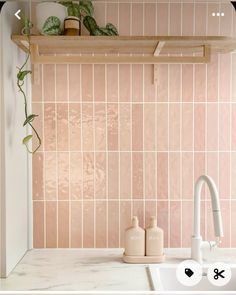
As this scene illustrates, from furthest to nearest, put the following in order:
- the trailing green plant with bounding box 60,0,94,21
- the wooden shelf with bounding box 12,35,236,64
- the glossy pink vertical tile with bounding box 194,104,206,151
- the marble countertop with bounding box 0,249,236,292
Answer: the glossy pink vertical tile with bounding box 194,104,206,151 < the trailing green plant with bounding box 60,0,94,21 < the wooden shelf with bounding box 12,35,236,64 < the marble countertop with bounding box 0,249,236,292

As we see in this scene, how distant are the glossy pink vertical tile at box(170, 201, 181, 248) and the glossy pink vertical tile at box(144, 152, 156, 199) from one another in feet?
0.29

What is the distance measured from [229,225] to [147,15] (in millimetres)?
871

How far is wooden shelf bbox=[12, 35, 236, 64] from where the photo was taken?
1.47m

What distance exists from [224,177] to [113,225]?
470mm

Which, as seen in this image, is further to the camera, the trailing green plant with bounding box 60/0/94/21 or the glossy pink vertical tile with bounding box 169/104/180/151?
the glossy pink vertical tile with bounding box 169/104/180/151

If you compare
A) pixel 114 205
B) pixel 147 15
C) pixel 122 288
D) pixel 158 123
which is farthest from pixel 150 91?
pixel 122 288

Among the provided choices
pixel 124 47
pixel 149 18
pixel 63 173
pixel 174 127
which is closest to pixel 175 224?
pixel 174 127

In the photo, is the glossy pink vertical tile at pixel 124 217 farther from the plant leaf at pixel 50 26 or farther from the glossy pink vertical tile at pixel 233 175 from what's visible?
the plant leaf at pixel 50 26

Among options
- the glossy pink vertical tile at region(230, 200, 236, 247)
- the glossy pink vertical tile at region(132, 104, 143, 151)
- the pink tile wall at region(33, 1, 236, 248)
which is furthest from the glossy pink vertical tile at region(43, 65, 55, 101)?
the glossy pink vertical tile at region(230, 200, 236, 247)

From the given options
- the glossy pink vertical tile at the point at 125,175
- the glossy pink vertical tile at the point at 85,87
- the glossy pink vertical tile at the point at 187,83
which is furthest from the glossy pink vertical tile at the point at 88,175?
the glossy pink vertical tile at the point at 187,83

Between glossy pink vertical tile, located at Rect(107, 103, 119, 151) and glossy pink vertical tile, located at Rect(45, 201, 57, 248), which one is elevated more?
glossy pink vertical tile, located at Rect(107, 103, 119, 151)

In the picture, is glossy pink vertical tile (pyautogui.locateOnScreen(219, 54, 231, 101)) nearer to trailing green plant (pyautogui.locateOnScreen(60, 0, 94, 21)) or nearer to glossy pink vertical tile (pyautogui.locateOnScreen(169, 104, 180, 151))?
glossy pink vertical tile (pyautogui.locateOnScreen(169, 104, 180, 151))

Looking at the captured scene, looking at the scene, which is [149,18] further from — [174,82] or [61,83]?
[61,83]

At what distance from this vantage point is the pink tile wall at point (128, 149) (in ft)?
5.50
